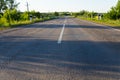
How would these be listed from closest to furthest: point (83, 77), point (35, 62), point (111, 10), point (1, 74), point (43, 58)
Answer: point (83, 77), point (1, 74), point (35, 62), point (43, 58), point (111, 10)

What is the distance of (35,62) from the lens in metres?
8.48

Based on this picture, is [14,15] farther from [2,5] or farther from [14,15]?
[2,5]

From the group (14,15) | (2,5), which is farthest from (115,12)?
(2,5)

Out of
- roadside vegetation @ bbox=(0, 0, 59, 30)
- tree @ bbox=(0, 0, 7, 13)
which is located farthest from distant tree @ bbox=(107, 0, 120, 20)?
tree @ bbox=(0, 0, 7, 13)

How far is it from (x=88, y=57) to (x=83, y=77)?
2.90 metres

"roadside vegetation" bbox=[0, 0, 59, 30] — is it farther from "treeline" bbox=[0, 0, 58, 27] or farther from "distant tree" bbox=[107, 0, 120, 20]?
"distant tree" bbox=[107, 0, 120, 20]

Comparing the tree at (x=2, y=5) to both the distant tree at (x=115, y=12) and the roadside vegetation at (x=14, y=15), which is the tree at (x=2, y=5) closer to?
the roadside vegetation at (x=14, y=15)

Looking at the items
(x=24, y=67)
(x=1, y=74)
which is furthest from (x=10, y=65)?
(x=1, y=74)

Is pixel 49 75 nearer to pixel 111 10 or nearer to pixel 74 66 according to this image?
pixel 74 66

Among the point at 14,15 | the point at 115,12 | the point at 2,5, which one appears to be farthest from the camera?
the point at 2,5

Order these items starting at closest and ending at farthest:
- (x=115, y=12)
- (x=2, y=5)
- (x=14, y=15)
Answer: (x=14, y=15) < (x=115, y=12) < (x=2, y=5)

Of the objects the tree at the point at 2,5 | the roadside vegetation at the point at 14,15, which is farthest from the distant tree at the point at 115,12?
the tree at the point at 2,5

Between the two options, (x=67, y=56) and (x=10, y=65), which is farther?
(x=67, y=56)

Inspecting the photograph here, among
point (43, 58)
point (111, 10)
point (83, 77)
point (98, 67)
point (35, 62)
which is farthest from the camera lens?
point (111, 10)
